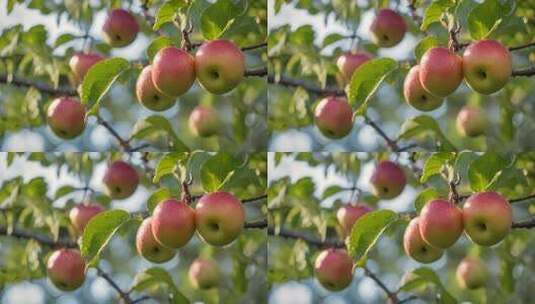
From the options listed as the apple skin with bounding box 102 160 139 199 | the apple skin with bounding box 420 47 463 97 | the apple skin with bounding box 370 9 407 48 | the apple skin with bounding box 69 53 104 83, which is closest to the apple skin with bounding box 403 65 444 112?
the apple skin with bounding box 420 47 463 97

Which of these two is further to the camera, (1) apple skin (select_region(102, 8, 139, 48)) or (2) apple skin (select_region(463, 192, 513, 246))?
(1) apple skin (select_region(102, 8, 139, 48))

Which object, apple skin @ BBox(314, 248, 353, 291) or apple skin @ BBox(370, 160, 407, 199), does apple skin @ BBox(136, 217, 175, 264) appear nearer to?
apple skin @ BBox(314, 248, 353, 291)

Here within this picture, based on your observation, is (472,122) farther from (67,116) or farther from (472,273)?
(67,116)

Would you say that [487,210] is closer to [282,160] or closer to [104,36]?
[282,160]

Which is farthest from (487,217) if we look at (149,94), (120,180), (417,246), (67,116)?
(67,116)

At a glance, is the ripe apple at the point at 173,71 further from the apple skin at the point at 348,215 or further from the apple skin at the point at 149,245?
the apple skin at the point at 348,215

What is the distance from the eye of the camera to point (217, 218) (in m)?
3.07

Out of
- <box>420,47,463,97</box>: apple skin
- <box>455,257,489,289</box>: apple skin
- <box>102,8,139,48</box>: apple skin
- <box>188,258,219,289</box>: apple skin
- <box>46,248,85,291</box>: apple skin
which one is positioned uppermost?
Answer: <box>420,47,463,97</box>: apple skin

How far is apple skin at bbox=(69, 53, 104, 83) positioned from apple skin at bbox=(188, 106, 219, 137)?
41cm

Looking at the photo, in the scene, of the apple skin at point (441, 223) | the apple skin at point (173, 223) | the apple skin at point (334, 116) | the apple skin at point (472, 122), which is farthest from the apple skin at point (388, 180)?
the apple skin at point (173, 223)

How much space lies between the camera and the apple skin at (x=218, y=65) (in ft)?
10.2

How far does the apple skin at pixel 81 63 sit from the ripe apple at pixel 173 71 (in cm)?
75

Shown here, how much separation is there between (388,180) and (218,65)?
95 centimetres

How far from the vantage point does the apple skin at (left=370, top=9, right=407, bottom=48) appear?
3.84m
